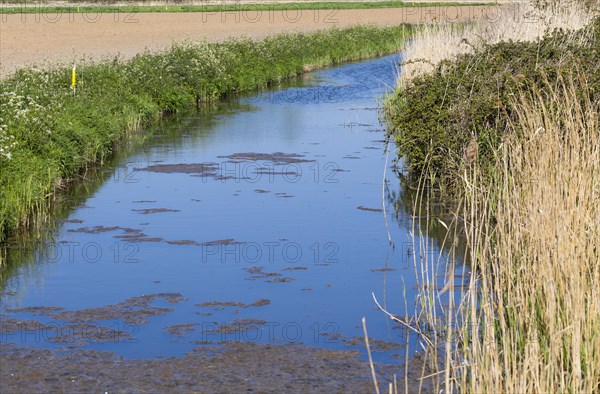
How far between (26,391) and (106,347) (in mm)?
1194

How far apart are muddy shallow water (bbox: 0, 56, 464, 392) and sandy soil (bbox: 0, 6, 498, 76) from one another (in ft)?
54.2

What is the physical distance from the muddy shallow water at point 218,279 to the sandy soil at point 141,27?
651 inches

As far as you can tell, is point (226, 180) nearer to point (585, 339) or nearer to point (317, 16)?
point (585, 339)

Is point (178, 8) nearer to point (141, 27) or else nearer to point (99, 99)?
point (141, 27)

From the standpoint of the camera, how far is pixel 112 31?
2224 inches

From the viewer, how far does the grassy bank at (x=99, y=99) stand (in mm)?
13539

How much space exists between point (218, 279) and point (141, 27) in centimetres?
5059

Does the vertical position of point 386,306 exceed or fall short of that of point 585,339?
it falls short

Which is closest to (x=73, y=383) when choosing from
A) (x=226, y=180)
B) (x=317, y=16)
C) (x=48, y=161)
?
(x=48, y=161)

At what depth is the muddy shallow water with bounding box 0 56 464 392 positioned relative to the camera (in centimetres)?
814

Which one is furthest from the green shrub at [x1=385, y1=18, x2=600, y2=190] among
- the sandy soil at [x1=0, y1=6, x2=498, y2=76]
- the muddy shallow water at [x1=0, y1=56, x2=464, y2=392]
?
the sandy soil at [x1=0, y1=6, x2=498, y2=76]

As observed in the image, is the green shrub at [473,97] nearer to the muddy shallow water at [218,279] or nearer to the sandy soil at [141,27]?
the muddy shallow water at [218,279]

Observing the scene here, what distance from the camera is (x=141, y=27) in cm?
5966

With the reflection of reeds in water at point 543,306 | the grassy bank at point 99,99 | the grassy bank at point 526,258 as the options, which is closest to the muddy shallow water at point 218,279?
the grassy bank at point 99,99
